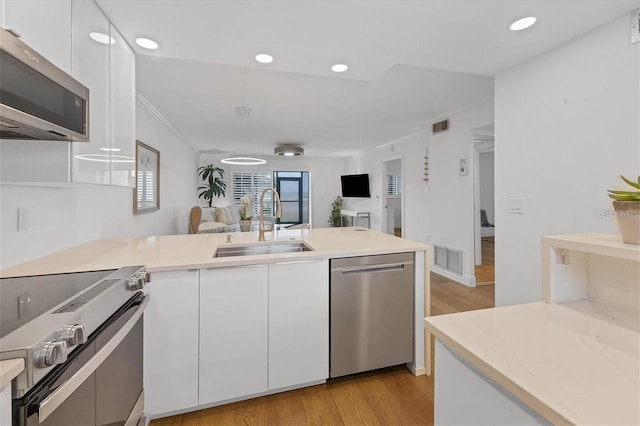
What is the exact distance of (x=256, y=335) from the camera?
5.43ft

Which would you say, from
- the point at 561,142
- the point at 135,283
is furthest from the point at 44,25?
the point at 561,142

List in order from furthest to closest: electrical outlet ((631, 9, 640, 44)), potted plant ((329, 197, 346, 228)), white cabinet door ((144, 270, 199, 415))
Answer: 1. potted plant ((329, 197, 346, 228))
2. electrical outlet ((631, 9, 640, 44))
3. white cabinet door ((144, 270, 199, 415))

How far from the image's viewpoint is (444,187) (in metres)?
4.18

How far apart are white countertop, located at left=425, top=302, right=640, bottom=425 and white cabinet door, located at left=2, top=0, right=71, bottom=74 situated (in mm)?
1769

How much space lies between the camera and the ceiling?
156 cm

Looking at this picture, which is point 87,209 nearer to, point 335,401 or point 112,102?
point 112,102

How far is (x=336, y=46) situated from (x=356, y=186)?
5.49 meters

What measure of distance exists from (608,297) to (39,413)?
1708 mm

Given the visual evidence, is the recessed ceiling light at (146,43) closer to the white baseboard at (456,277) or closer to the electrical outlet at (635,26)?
the electrical outlet at (635,26)

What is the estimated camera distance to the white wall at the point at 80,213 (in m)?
1.40

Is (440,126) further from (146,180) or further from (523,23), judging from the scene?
(146,180)

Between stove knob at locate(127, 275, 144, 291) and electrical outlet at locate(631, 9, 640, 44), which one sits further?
electrical outlet at locate(631, 9, 640, 44)

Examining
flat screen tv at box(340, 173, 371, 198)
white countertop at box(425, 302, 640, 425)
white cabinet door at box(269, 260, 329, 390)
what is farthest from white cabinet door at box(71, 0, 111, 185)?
flat screen tv at box(340, 173, 371, 198)

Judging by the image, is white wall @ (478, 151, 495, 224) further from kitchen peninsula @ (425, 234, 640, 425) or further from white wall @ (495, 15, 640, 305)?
kitchen peninsula @ (425, 234, 640, 425)
